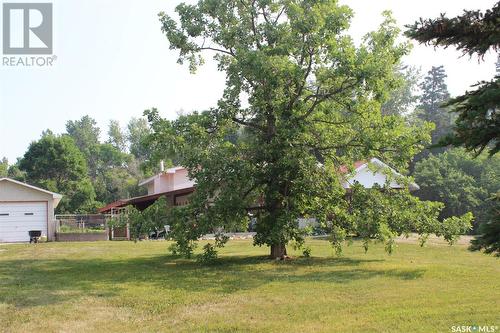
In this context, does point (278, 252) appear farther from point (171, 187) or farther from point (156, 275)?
point (171, 187)

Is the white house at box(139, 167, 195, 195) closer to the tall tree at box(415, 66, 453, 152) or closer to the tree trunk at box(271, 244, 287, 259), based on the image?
the tree trunk at box(271, 244, 287, 259)

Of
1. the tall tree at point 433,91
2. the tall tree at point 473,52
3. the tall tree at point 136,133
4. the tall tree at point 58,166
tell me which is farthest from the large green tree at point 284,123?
the tall tree at point 136,133

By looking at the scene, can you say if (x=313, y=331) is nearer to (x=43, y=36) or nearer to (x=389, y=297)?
(x=389, y=297)

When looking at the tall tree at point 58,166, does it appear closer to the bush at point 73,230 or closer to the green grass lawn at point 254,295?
the bush at point 73,230

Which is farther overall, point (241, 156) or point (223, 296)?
point (241, 156)

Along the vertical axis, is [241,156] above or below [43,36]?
below

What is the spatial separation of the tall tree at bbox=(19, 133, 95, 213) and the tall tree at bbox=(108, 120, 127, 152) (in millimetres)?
42863

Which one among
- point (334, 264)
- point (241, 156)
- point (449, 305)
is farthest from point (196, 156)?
point (449, 305)

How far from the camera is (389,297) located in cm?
979

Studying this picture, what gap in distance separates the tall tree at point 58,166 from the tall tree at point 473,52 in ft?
174

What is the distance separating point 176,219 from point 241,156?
9.27 ft

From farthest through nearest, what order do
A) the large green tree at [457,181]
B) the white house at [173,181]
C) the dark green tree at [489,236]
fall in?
the white house at [173,181] < the large green tree at [457,181] < the dark green tree at [489,236]

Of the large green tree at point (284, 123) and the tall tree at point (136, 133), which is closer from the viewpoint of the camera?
the large green tree at point (284, 123)

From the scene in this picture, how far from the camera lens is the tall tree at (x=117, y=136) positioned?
102 meters
